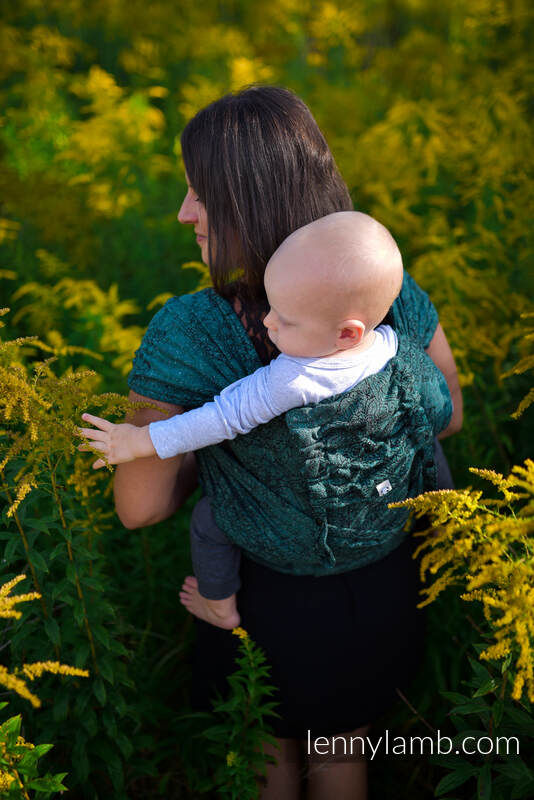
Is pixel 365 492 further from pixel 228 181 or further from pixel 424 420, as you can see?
pixel 228 181

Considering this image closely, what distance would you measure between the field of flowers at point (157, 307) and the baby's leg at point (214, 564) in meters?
0.17

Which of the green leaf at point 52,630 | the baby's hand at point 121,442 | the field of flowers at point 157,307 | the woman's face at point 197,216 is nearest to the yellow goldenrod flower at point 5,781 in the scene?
the field of flowers at point 157,307

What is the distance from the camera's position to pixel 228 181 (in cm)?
128

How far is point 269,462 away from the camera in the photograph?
1.30 meters

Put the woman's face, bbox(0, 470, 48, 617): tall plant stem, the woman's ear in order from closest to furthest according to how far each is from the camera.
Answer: the woman's ear
bbox(0, 470, 48, 617): tall plant stem
the woman's face

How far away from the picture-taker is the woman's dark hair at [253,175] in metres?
1.28

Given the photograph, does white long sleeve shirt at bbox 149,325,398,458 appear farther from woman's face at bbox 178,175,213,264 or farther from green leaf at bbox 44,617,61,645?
green leaf at bbox 44,617,61,645

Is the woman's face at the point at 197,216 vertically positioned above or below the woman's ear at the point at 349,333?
above

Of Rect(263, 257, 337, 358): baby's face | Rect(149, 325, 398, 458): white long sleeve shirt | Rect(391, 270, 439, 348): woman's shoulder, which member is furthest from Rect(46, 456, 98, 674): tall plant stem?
Rect(391, 270, 439, 348): woman's shoulder

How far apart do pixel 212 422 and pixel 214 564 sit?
460 millimetres

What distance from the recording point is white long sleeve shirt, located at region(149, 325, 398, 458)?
1.16 metres

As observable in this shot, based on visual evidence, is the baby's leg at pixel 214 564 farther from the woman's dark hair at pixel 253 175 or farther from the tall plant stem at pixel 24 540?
the woman's dark hair at pixel 253 175

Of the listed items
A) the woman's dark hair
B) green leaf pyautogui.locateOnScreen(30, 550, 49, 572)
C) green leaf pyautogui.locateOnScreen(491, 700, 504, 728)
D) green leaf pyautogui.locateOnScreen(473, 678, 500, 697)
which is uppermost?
the woman's dark hair

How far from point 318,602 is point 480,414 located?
3.33ft
